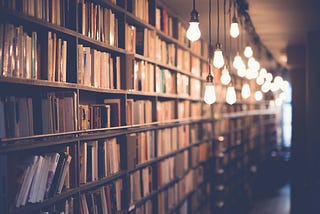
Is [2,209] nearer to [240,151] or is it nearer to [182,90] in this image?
[182,90]

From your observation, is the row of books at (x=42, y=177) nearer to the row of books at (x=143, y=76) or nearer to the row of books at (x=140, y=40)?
the row of books at (x=143, y=76)

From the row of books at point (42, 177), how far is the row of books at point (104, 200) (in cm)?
34

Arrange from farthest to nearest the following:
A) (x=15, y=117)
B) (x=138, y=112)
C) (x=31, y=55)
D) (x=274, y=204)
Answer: (x=274, y=204)
(x=138, y=112)
(x=31, y=55)
(x=15, y=117)

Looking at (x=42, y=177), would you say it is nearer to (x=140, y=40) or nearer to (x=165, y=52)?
(x=140, y=40)

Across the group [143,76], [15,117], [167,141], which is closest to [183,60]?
[167,141]

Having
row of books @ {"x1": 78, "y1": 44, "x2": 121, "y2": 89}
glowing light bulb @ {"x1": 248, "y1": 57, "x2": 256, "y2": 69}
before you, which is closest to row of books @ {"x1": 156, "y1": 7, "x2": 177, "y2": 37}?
glowing light bulb @ {"x1": 248, "y1": 57, "x2": 256, "y2": 69}

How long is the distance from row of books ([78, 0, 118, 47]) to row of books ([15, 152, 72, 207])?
88 cm

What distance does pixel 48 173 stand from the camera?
7.91ft

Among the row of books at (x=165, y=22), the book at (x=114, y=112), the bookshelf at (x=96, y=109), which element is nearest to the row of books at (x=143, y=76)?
the bookshelf at (x=96, y=109)

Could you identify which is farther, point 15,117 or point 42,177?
point 42,177

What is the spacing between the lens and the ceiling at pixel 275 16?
4875 mm

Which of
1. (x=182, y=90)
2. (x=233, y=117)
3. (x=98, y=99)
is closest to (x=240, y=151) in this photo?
(x=233, y=117)

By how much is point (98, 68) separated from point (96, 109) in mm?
286

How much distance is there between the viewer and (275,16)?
18.5ft
